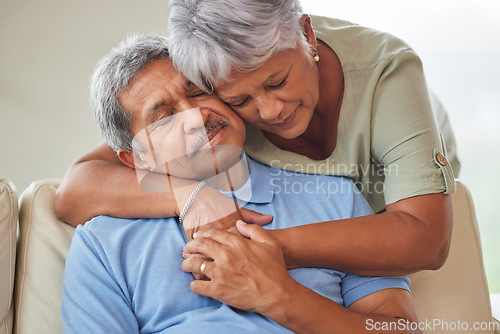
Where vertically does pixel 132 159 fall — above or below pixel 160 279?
above

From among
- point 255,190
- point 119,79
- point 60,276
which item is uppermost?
point 119,79

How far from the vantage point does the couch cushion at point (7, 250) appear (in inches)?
57.2

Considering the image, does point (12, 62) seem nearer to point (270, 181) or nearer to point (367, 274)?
point (270, 181)

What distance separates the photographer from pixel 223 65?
1.23 meters

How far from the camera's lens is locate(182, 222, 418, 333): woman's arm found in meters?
1.15

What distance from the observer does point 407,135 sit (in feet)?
4.41

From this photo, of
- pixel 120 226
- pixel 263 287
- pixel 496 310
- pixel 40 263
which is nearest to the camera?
pixel 263 287

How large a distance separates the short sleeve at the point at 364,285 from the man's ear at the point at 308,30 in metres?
0.64

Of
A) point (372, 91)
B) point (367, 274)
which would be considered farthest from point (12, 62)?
point (367, 274)

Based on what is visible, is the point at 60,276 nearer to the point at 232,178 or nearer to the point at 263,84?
the point at 232,178

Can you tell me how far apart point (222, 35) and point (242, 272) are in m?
0.55

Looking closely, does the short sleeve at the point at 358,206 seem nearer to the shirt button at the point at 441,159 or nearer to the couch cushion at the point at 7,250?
the shirt button at the point at 441,159

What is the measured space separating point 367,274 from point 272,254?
296 millimetres

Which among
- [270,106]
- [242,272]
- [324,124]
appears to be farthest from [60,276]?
[324,124]
